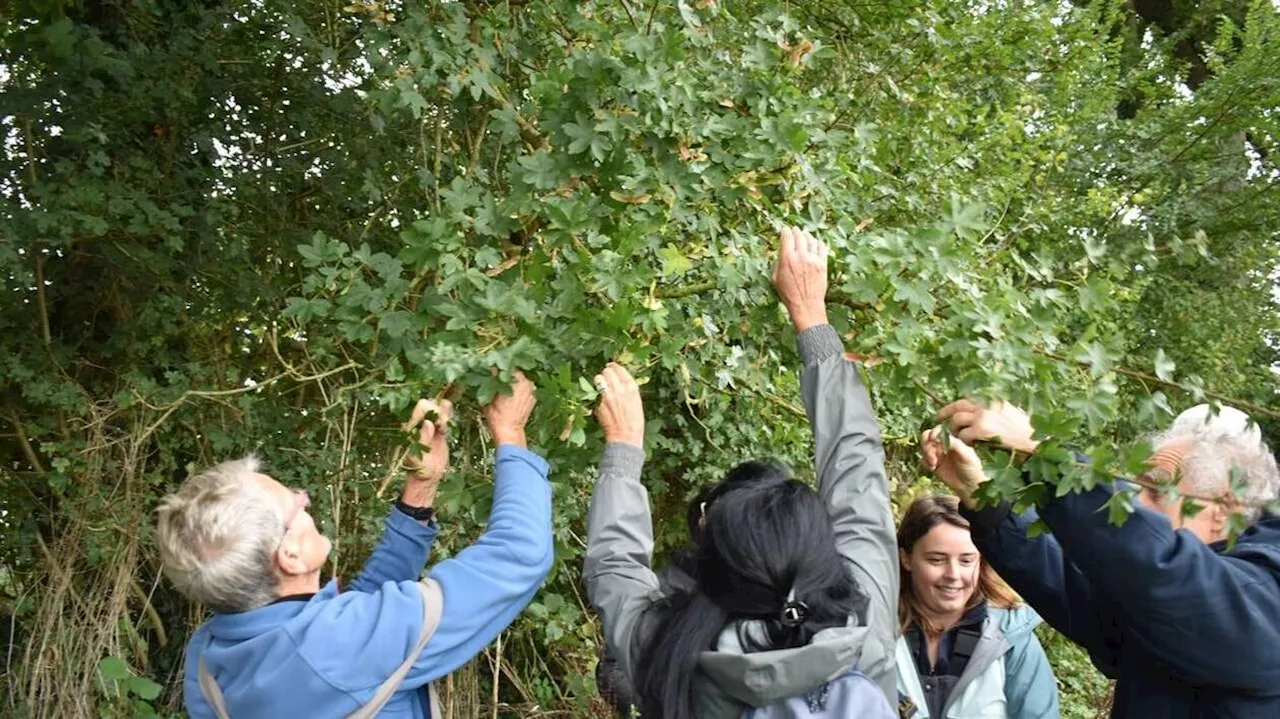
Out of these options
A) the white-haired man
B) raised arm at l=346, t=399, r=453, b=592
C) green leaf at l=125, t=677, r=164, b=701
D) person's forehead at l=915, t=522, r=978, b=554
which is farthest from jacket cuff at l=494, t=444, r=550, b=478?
green leaf at l=125, t=677, r=164, b=701

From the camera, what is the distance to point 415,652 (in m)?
2.03

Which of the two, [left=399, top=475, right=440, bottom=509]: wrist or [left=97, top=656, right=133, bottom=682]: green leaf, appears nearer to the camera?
[left=399, top=475, right=440, bottom=509]: wrist

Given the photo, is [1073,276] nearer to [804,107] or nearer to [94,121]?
[804,107]

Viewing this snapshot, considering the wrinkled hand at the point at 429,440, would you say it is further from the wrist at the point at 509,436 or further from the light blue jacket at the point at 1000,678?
the light blue jacket at the point at 1000,678

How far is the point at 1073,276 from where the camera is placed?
278cm

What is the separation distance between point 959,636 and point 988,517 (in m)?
0.68

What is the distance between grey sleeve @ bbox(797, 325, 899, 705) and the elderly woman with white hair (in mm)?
553

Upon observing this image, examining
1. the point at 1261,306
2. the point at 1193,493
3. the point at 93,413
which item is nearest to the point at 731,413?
the point at 93,413

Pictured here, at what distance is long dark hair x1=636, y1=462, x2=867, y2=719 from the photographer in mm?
1850

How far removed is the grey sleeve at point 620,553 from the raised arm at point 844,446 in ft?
1.21

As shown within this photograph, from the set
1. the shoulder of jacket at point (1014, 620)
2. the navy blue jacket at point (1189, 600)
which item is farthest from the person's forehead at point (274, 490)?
the shoulder of jacket at point (1014, 620)

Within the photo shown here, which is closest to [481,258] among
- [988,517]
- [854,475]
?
[854,475]

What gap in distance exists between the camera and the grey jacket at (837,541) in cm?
181

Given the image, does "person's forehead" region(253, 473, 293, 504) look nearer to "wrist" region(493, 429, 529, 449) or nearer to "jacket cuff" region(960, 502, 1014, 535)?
"wrist" region(493, 429, 529, 449)
